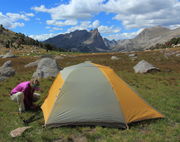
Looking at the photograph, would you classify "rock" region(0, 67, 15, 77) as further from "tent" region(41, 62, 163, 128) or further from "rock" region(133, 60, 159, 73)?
"rock" region(133, 60, 159, 73)

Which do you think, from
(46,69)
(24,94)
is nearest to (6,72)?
(46,69)

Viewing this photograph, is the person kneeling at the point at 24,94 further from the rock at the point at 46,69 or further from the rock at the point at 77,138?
the rock at the point at 46,69

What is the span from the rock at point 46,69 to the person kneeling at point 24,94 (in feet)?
36.1

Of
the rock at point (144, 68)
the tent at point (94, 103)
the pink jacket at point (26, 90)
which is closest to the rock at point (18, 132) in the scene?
the tent at point (94, 103)

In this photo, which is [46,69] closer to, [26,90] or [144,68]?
[26,90]

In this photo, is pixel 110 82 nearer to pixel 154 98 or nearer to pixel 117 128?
pixel 117 128

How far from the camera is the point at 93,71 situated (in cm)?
1041

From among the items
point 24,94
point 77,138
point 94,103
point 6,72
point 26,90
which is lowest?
point 77,138

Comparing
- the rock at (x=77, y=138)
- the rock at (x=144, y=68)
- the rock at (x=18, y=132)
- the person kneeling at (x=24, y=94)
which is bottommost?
the rock at (x=144, y=68)

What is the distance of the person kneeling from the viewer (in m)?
11.5

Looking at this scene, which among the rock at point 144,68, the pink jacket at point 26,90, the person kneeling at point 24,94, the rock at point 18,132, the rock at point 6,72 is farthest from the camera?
the rock at point 144,68

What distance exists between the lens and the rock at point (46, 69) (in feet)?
76.4

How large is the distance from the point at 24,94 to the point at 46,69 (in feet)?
40.8

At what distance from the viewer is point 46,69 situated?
78.7 feet
